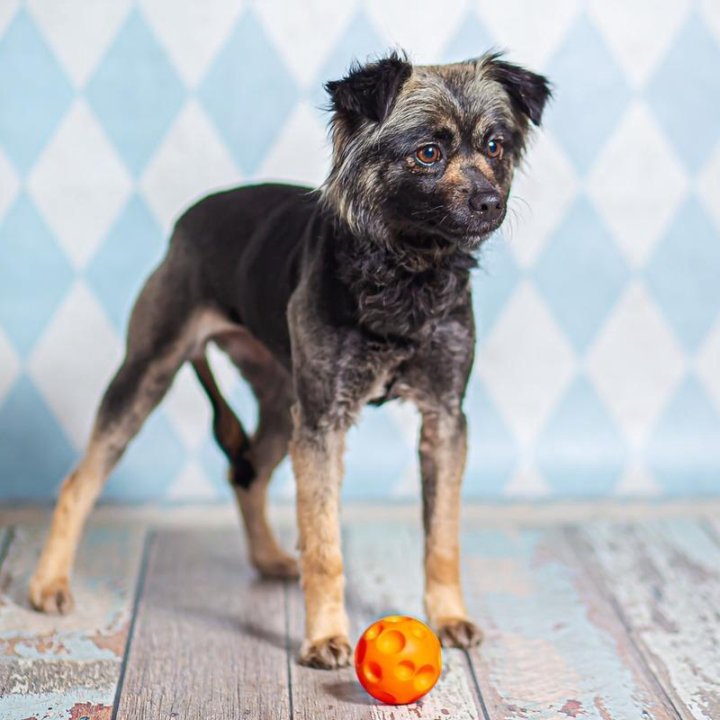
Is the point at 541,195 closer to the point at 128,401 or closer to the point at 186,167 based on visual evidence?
the point at 186,167

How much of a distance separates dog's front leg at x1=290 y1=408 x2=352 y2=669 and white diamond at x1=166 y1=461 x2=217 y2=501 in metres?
1.04

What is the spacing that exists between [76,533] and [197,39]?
129 centimetres

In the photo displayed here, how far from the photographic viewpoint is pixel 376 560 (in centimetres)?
295

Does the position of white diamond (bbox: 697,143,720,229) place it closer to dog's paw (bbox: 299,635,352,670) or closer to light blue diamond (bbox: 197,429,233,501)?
light blue diamond (bbox: 197,429,233,501)

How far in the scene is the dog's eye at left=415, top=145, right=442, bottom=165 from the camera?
2092 millimetres

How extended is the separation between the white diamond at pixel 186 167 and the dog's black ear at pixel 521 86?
108cm

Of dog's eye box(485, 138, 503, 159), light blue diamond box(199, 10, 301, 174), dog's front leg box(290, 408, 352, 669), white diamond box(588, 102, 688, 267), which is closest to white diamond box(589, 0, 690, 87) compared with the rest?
white diamond box(588, 102, 688, 267)


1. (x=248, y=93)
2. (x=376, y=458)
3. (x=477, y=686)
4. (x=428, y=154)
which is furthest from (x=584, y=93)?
(x=477, y=686)

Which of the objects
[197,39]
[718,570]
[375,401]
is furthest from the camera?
[197,39]

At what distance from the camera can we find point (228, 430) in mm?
2771

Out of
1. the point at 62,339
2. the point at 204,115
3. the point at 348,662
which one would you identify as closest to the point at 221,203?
the point at 204,115

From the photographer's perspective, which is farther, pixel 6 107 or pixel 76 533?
pixel 6 107

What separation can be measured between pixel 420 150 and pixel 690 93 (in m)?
1.42

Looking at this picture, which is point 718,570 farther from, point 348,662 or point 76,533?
point 76,533
